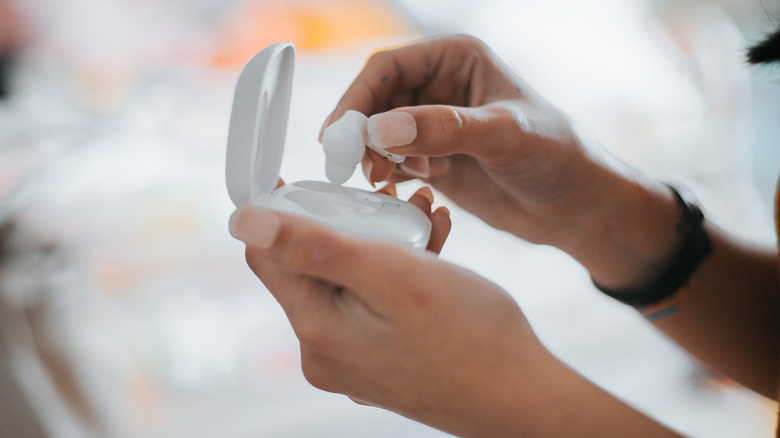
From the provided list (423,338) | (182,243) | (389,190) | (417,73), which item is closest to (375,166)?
(389,190)

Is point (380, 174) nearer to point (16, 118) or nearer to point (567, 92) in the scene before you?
point (16, 118)

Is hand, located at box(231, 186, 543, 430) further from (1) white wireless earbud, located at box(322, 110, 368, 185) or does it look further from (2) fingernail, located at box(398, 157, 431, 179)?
(2) fingernail, located at box(398, 157, 431, 179)

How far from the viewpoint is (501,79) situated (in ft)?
2.05

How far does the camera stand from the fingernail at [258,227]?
0.37 metres

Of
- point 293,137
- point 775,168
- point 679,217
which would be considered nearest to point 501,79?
point 679,217

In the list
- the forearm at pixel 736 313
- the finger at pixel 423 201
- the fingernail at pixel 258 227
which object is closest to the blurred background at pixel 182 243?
the forearm at pixel 736 313

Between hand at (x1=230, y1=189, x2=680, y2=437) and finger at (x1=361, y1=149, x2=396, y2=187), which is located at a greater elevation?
finger at (x1=361, y1=149, x2=396, y2=187)

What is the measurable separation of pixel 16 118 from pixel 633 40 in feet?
3.90

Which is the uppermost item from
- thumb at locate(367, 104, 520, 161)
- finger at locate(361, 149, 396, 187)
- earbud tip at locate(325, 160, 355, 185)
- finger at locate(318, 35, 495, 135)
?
finger at locate(318, 35, 495, 135)

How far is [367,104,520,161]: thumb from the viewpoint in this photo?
1.51 ft

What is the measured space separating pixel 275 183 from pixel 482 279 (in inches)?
10.5

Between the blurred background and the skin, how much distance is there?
287 mm

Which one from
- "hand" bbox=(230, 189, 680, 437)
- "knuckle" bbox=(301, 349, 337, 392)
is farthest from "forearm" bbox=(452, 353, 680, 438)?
"knuckle" bbox=(301, 349, 337, 392)

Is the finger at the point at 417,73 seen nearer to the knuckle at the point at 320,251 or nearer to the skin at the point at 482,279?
the skin at the point at 482,279
